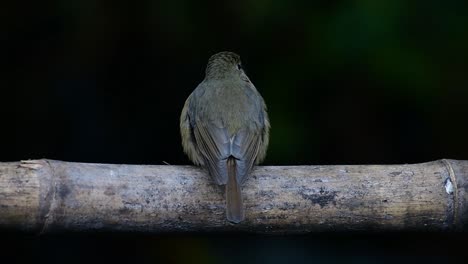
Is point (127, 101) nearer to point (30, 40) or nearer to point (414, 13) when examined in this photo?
point (30, 40)

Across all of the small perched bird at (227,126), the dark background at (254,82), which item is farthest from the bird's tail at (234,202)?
the dark background at (254,82)

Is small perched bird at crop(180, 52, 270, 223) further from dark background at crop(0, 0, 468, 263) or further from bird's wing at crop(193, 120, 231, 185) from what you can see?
dark background at crop(0, 0, 468, 263)

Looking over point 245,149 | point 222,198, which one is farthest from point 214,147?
point 222,198

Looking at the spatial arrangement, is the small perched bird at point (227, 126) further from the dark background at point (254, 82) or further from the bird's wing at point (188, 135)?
the dark background at point (254, 82)

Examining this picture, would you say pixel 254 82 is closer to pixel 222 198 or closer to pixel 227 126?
pixel 227 126

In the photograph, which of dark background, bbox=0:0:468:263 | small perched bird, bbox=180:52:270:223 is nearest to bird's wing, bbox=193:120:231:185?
small perched bird, bbox=180:52:270:223
